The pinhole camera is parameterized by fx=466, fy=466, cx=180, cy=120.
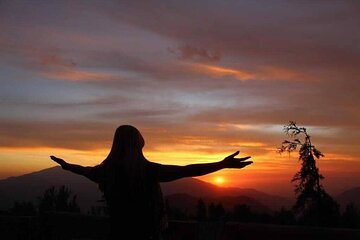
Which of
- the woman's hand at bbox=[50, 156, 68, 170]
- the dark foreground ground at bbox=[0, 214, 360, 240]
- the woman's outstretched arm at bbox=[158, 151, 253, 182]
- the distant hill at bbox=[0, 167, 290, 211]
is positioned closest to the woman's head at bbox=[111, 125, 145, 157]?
the woman's outstretched arm at bbox=[158, 151, 253, 182]

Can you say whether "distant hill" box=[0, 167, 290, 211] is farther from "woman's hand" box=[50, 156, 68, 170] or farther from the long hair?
the long hair

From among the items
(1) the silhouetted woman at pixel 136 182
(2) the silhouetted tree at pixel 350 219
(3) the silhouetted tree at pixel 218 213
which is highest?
(1) the silhouetted woman at pixel 136 182

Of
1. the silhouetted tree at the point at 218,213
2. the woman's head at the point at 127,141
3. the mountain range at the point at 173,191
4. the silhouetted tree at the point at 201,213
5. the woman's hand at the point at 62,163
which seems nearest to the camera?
the woman's head at the point at 127,141

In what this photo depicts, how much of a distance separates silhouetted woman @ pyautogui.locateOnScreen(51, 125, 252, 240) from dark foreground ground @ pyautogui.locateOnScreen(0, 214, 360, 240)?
2.32 ft

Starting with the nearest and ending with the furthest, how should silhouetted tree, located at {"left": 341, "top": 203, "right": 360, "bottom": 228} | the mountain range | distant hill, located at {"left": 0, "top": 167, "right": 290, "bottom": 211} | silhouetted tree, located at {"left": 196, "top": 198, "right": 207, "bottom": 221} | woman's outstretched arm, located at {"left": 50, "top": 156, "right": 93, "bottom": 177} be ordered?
woman's outstretched arm, located at {"left": 50, "top": 156, "right": 93, "bottom": 177} < silhouetted tree, located at {"left": 196, "top": 198, "right": 207, "bottom": 221} < silhouetted tree, located at {"left": 341, "top": 203, "right": 360, "bottom": 228} < the mountain range < distant hill, located at {"left": 0, "top": 167, "right": 290, "bottom": 211}

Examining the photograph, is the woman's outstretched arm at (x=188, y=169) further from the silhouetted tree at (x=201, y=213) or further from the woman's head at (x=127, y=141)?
the silhouetted tree at (x=201, y=213)

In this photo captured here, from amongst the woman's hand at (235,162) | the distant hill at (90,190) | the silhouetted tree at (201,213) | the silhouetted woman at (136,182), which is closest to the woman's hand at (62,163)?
the silhouetted woman at (136,182)

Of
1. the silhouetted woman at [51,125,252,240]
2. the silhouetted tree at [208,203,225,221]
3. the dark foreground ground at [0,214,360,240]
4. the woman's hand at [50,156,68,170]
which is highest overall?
the woman's hand at [50,156,68,170]

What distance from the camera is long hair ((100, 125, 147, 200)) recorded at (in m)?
3.23

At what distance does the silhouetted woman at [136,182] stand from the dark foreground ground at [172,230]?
71 cm

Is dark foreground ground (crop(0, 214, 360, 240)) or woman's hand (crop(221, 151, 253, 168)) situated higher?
woman's hand (crop(221, 151, 253, 168))

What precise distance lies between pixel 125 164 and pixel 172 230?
3.86 ft

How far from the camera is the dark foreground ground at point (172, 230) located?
358 cm

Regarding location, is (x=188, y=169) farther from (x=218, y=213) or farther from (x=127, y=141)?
(x=218, y=213)
